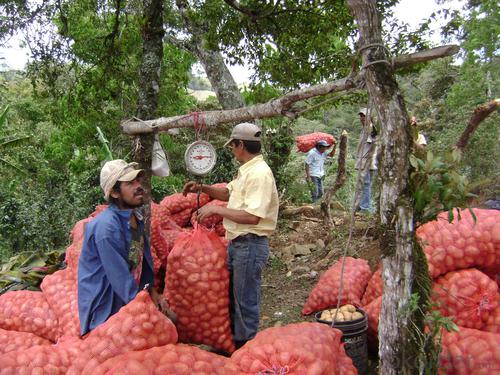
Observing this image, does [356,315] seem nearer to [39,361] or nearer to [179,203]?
[39,361]

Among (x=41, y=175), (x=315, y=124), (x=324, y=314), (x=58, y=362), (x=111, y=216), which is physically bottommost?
(x=324, y=314)

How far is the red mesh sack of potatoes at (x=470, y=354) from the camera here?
2.27 m

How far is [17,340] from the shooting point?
2473 millimetres

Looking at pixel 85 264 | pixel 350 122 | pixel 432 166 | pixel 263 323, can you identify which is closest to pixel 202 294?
pixel 85 264

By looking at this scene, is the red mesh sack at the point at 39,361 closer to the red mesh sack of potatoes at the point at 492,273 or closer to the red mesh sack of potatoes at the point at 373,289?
the red mesh sack of potatoes at the point at 373,289

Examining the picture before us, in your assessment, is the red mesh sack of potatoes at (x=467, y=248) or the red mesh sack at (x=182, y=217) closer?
the red mesh sack of potatoes at (x=467, y=248)

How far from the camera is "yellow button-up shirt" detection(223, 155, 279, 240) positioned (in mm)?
2809

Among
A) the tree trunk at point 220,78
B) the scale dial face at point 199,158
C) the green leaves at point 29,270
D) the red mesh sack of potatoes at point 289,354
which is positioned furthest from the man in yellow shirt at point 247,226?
the tree trunk at point 220,78

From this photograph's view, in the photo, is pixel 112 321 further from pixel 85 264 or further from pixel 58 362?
pixel 85 264

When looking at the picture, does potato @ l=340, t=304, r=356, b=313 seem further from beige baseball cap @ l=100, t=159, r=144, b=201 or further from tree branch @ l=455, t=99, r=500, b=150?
beige baseball cap @ l=100, t=159, r=144, b=201

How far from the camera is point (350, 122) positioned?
76.0ft

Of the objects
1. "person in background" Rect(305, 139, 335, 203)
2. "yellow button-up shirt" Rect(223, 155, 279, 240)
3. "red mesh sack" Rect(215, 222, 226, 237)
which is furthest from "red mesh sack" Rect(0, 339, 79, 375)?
"person in background" Rect(305, 139, 335, 203)

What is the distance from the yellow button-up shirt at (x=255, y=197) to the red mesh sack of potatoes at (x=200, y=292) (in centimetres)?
25

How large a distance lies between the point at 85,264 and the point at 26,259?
9.26ft
